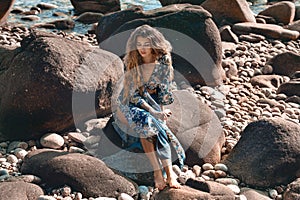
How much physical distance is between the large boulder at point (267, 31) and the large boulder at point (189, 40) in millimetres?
2797

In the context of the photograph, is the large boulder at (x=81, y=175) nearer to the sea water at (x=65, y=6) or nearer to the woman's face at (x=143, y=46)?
the woman's face at (x=143, y=46)

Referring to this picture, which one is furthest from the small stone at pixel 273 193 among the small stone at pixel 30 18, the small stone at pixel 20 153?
the small stone at pixel 30 18

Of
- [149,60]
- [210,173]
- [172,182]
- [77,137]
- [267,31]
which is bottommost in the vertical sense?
[267,31]

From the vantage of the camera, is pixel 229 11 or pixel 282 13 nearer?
pixel 229 11

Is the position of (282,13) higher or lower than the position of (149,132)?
lower

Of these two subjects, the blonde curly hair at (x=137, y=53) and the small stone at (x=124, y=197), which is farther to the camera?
the blonde curly hair at (x=137, y=53)

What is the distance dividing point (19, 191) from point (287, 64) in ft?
17.5

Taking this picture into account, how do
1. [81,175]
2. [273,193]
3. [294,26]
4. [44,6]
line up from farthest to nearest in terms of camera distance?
1. [44,6]
2. [294,26]
3. [273,193]
4. [81,175]

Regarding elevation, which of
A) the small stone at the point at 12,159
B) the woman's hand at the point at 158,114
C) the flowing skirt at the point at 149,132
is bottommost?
the small stone at the point at 12,159

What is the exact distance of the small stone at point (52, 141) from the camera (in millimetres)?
5121

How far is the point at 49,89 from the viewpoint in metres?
5.17

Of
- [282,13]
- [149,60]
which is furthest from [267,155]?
[282,13]

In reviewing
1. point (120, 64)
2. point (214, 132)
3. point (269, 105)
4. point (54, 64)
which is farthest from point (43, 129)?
point (269, 105)

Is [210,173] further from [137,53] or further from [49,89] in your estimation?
[49,89]
